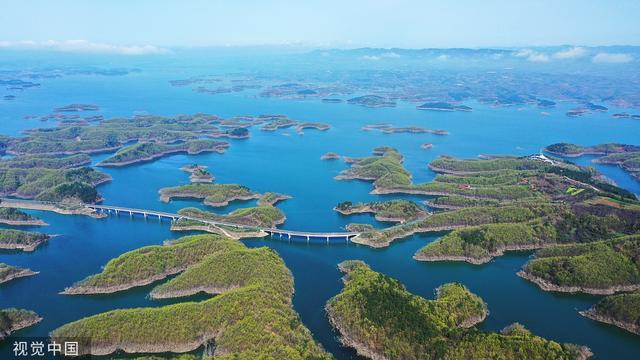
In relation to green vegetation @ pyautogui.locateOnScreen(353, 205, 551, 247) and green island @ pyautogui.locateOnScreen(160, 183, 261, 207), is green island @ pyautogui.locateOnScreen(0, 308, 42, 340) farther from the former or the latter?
green vegetation @ pyautogui.locateOnScreen(353, 205, 551, 247)

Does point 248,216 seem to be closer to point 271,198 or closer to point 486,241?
point 271,198

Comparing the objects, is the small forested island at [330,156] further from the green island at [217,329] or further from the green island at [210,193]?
the green island at [217,329]

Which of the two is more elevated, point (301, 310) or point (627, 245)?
point (627, 245)

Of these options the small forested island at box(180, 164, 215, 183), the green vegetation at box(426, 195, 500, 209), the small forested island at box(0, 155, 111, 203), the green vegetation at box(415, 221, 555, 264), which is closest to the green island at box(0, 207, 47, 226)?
the small forested island at box(0, 155, 111, 203)

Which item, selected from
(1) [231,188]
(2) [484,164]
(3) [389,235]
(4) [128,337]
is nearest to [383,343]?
(4) [128,337]

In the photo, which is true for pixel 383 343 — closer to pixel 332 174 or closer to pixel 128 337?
pixel 128 337

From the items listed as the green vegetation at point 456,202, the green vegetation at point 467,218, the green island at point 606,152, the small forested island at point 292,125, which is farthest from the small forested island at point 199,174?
the green island at point 606,152
